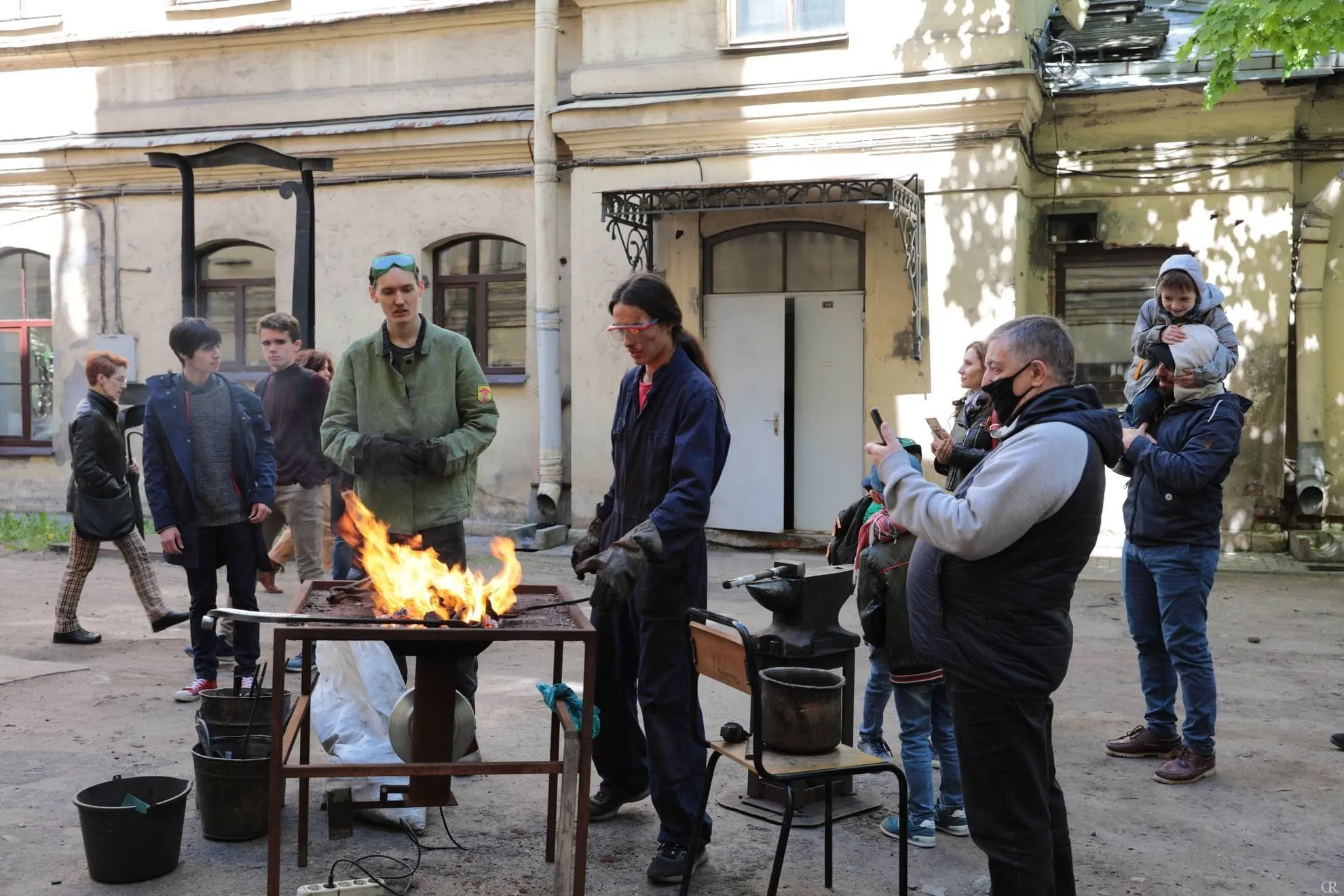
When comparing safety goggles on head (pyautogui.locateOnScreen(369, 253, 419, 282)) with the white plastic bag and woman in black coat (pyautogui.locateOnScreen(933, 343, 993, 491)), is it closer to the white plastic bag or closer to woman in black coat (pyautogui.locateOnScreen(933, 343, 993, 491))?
the white plastic bag

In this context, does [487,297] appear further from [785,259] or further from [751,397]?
[785,259]

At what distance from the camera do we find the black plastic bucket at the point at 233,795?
4.25 meters

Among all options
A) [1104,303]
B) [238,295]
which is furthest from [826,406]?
[238,295]

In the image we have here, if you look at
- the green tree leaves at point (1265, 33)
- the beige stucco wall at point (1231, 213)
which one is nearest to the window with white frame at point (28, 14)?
the beige stucco wall at point (1231, 213)

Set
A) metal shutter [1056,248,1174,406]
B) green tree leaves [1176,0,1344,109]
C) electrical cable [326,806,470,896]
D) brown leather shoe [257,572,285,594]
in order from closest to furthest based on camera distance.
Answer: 1. electrical cable [326,806,470,896]
2. green tree leaves [1176,0,1344,109]
3. brown leather shoe [257,572,285,594]
4. metal shutter [1056,248,1174,406]

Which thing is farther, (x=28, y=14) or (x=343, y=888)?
(x=28, y=14)

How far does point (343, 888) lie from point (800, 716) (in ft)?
5.03

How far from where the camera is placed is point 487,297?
1252 centimetres

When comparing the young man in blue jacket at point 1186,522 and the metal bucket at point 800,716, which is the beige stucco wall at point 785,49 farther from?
the metal bucket at point 800,716

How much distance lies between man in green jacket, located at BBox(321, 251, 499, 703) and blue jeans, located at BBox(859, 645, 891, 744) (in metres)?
1.59

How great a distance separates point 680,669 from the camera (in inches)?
160

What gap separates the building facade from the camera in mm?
10469

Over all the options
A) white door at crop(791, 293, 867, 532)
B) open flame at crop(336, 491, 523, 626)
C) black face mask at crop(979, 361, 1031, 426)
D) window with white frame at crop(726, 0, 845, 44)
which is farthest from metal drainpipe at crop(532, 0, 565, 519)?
black face mask at crop(979, 361, 1031, 426)

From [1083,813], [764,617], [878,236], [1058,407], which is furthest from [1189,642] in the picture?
[878,236]
